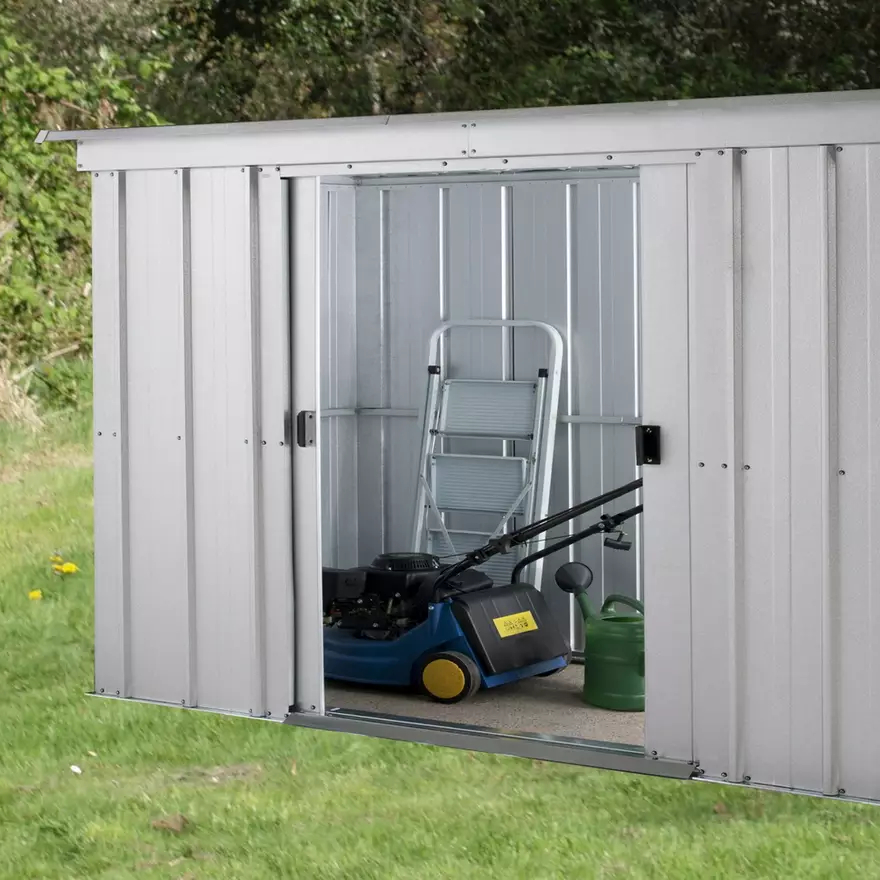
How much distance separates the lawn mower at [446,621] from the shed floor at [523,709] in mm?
56

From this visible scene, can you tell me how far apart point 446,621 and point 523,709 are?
46cm

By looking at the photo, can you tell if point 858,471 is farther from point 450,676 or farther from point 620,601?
point 450,676

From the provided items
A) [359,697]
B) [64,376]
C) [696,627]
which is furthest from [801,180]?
[64,376]

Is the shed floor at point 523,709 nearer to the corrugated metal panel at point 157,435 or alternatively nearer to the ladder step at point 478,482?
the corrugated metal panel at point 157,435

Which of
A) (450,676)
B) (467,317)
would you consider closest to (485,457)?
(467,317)

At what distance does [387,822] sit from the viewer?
5.39m

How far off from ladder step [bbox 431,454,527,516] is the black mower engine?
0.48 m

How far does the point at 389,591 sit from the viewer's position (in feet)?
21.9

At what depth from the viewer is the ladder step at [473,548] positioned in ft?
23.6

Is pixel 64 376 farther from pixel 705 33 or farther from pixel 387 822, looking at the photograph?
pixel 387 822

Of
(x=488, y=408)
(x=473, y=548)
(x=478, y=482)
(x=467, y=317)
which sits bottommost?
(x=473, y=548)

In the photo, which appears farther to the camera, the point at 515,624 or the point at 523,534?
the point at 515,624

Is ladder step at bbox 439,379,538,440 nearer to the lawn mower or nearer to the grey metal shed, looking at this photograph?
the grey metal shed

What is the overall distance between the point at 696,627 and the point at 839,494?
631mm
